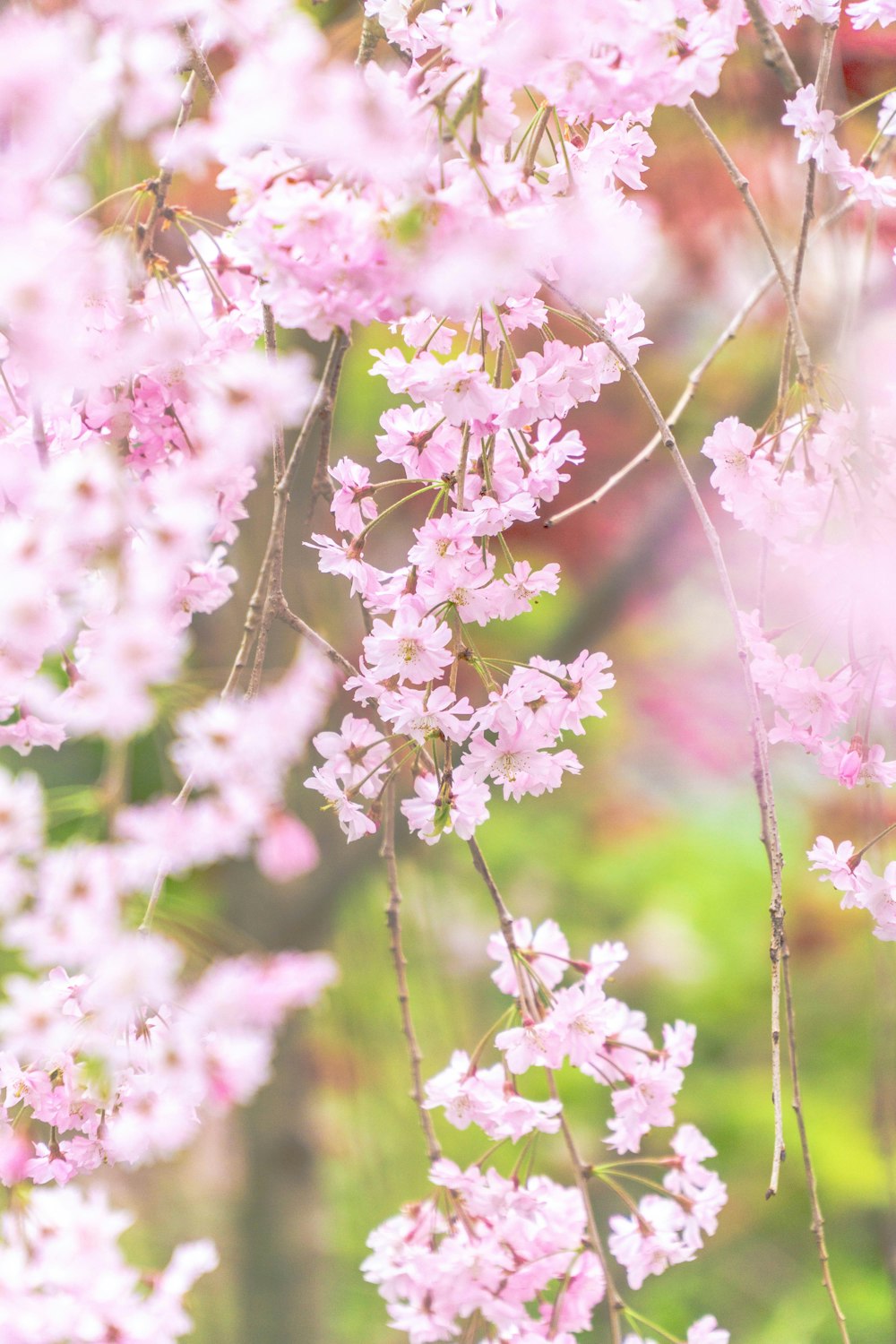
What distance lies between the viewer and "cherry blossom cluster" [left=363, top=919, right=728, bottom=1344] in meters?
0.77

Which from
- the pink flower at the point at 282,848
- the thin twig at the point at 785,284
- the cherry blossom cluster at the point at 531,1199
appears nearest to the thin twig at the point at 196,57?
the thin twig at the point at 785,284

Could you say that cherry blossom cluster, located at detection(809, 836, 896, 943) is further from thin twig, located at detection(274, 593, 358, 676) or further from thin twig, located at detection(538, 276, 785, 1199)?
thin twig, located at detection(274, 593, 358, 676)

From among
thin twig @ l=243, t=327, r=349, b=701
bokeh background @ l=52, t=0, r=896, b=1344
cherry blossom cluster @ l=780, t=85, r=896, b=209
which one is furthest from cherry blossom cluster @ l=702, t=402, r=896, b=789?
bokeh background @ l=52, t=0, r=896, b=1344

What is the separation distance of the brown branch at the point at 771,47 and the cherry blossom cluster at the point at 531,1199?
1.74 feet

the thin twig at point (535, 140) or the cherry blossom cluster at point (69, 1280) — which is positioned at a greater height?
the thin twig at point (535, 140)

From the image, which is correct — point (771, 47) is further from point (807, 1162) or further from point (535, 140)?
point (807, 1162)

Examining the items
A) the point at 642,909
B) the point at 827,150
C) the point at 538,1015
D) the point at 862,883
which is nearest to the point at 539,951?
the point at 538,1015

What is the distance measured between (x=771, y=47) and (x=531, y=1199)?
692 millimetres

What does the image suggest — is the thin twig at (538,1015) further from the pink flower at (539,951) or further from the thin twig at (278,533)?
the thin twig at (278,533)

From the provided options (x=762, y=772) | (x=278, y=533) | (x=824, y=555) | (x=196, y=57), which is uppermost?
(x=196, y=57)

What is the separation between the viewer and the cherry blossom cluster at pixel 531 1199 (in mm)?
768

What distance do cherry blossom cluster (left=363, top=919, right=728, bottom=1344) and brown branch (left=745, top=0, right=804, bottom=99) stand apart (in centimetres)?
53

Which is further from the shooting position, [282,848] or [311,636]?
[311,636]

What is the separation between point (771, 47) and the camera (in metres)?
0.67
